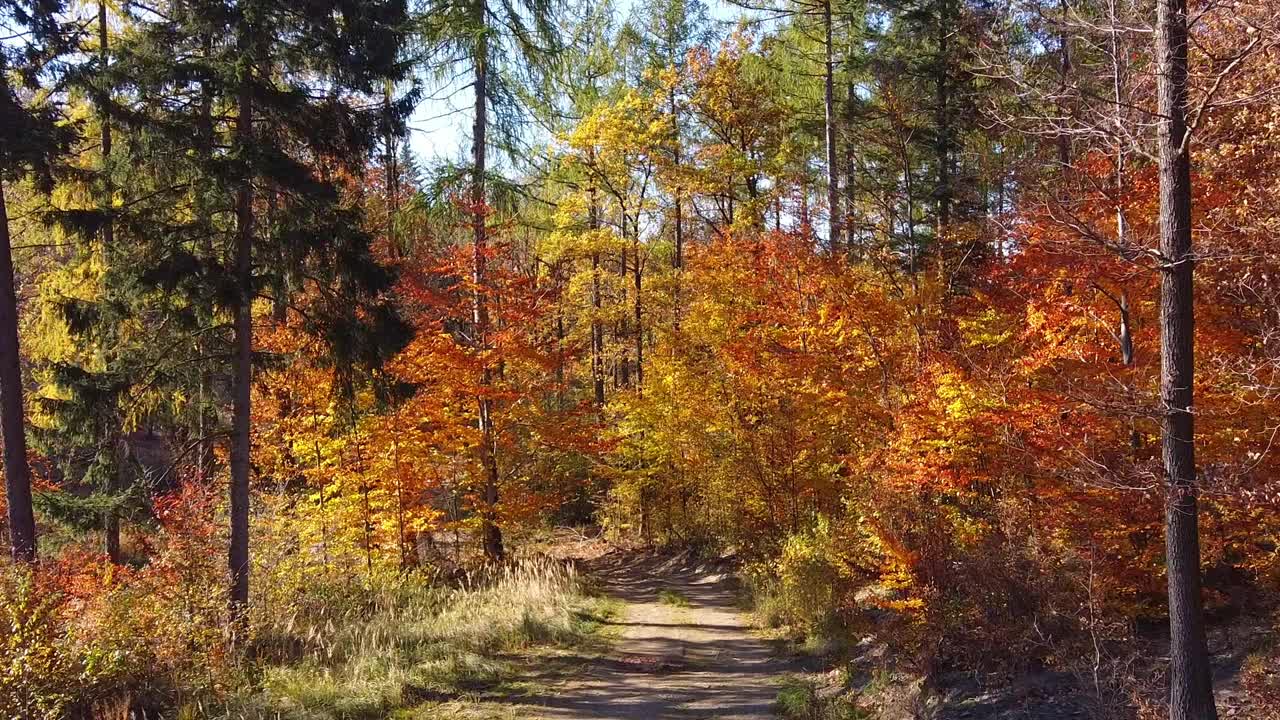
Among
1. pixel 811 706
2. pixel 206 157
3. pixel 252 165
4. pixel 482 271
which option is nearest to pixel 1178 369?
pixel 811 706

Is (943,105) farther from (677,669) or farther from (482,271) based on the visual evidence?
(677,669)

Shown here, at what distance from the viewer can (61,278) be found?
47.6 ft

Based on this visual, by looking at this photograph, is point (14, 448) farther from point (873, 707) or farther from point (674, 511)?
point (674, 511)

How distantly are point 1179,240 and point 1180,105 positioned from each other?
3.16 feet

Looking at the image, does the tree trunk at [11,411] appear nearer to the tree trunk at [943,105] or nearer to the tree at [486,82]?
the tree at [486,82]

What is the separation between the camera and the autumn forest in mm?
6762

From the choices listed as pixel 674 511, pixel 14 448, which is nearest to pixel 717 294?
pixel 674 511

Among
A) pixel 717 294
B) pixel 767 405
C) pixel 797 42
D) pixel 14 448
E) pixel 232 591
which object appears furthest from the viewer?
pixel 797 42

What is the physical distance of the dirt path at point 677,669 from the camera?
8258mm

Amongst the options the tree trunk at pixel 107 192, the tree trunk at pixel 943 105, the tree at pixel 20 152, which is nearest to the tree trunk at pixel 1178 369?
the tree trunk at pixel 943 105

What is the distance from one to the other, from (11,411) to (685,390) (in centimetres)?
1104

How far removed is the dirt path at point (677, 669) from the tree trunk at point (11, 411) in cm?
827

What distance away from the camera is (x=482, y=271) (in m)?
14.6

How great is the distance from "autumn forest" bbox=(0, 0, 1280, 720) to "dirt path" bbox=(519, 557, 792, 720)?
87mm
